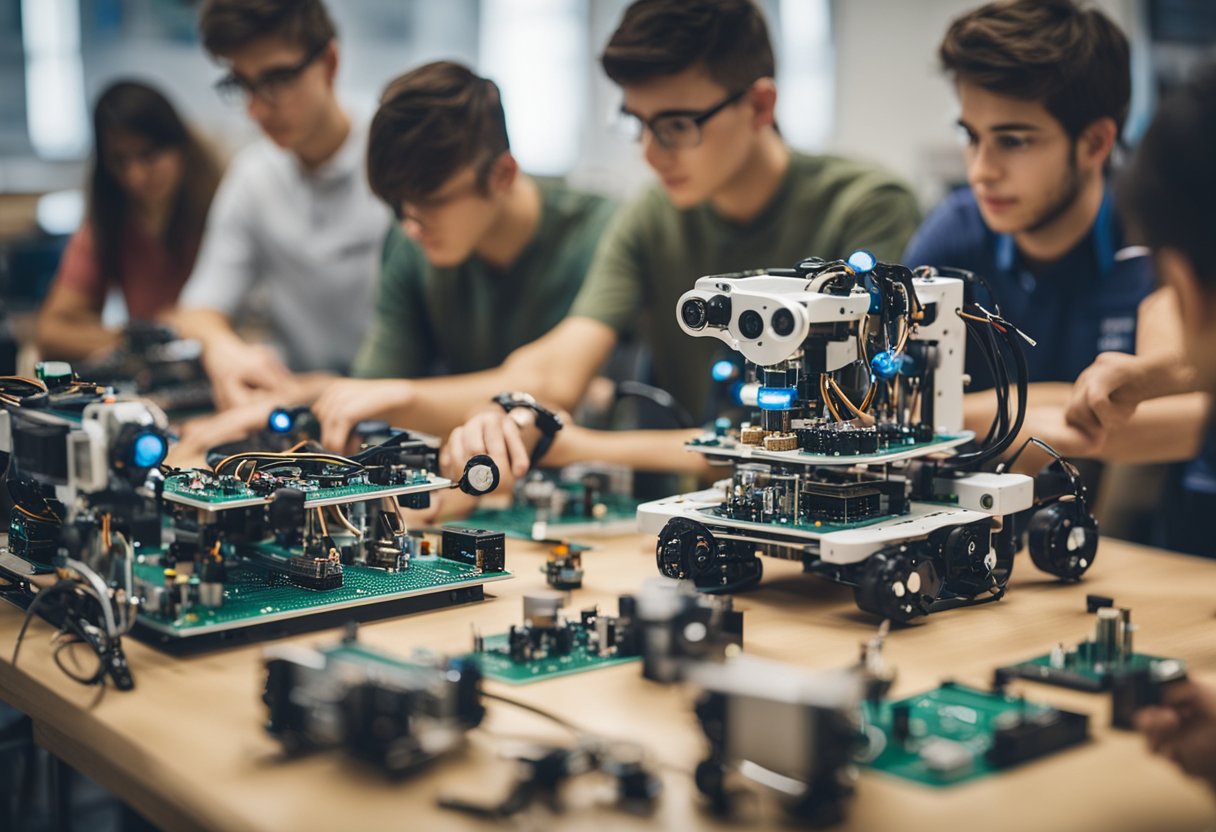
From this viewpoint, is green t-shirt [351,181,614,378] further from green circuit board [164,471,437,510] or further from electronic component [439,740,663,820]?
electronic component [439,740,663,820]

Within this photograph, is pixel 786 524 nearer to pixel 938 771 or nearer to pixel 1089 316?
pixel 938 771

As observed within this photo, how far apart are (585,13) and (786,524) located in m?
7.84

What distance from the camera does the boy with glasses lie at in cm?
293

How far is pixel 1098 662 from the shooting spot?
5.64ft

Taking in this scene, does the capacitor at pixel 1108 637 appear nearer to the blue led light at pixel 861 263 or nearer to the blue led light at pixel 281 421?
the blue led light at pixel 861 263

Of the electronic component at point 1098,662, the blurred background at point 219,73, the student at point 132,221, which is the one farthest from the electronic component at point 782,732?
the blurred background at point 219,73

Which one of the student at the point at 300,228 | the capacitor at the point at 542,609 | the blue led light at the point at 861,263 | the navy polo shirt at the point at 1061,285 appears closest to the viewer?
the capacitor at the point at 542,609

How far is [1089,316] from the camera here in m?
2.85

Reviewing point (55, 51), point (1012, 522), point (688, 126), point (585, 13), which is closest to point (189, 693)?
point (1012, 522)

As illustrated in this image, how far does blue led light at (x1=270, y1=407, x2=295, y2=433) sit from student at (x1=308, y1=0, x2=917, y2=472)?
0.44 ft

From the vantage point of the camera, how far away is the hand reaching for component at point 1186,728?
129 centimetres

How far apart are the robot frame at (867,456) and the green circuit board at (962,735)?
0.33 meters

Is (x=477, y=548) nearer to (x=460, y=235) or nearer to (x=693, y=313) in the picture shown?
(x=693, y=313)

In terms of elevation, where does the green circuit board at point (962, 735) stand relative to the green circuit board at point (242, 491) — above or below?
below
